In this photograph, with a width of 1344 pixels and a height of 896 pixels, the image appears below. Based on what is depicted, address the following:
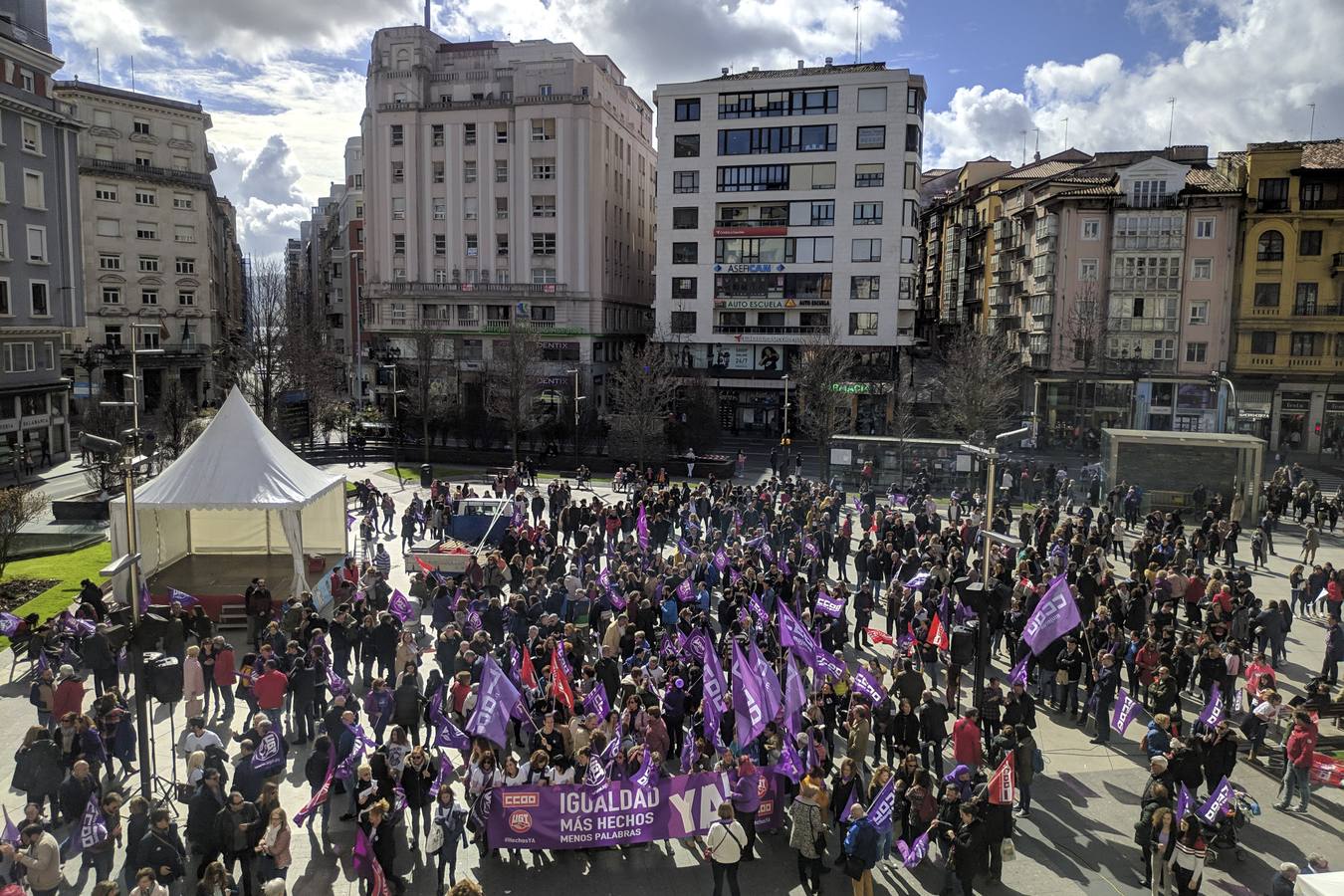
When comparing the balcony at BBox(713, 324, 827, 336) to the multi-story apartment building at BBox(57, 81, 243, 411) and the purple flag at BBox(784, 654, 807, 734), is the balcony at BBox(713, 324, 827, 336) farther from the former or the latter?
the purple flag at BBox(784, 654, 807, 734)

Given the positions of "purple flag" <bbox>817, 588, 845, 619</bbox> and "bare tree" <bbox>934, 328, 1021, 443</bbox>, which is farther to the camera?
"bare tree" <bbox>934, 328, 1021, 443</bbox>

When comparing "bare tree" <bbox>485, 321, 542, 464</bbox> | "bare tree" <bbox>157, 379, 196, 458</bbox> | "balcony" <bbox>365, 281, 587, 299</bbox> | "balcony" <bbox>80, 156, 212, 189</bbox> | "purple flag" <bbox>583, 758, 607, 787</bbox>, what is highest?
"balcony" <bbox>80, 156, 212, 189</bbox>

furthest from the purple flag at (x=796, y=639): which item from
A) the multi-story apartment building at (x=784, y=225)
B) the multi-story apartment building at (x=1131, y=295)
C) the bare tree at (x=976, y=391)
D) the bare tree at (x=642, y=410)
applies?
the multi-story apartment building at (x=784, y=225)

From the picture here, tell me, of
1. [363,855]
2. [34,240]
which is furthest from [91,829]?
[34,240]

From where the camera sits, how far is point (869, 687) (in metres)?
14.3

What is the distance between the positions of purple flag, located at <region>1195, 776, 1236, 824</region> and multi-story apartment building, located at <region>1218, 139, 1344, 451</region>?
50.7 metres

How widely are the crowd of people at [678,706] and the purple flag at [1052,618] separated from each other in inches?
3.3

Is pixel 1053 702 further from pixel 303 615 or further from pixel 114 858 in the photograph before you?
pixel 114 858

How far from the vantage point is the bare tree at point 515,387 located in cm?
4897

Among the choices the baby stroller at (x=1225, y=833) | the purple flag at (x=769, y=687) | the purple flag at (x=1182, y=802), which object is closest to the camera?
the purple flag at (x=1182, y=802)

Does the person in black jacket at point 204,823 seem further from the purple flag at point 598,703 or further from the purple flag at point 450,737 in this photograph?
the purple flag at point 598,703

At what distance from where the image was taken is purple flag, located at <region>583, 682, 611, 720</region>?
46.0ft

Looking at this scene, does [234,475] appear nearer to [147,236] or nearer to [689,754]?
[689,754]

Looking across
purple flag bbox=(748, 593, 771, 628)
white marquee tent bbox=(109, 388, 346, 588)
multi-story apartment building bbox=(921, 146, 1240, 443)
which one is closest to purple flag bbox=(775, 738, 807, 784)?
purple flag bbox=(748, 593, 771, 628)
